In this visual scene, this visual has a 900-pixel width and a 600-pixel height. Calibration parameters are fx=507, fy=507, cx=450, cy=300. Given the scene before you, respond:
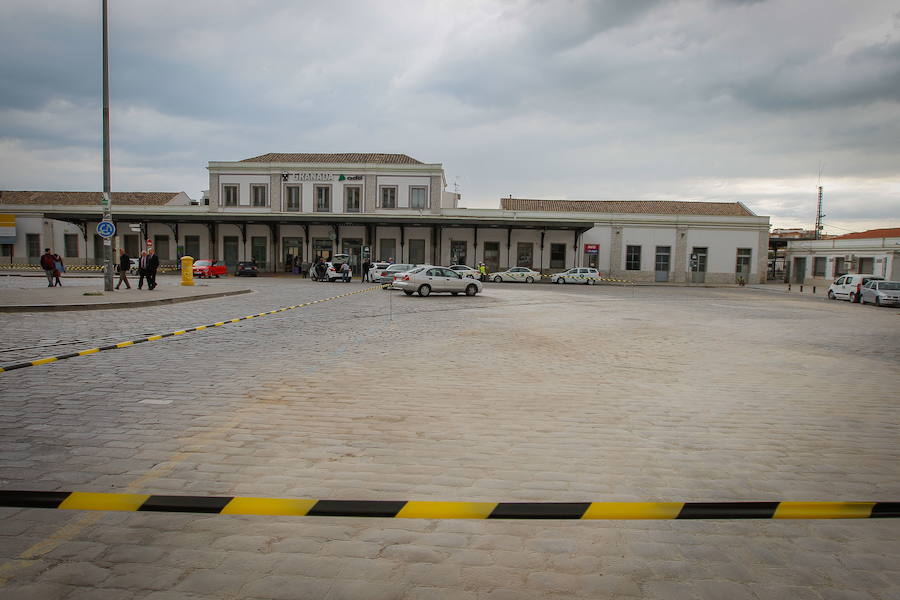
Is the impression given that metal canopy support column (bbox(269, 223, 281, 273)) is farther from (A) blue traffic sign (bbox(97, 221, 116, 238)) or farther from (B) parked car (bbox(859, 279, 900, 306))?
(B) parked car (bbox(859, 279, 900, 306))

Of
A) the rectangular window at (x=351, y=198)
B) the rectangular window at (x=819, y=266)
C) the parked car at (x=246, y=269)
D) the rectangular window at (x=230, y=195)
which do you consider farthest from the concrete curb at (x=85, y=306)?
the rectangular window at (x=819, y=266)

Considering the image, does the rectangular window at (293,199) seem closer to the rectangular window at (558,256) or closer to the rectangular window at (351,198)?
the rectangular window at (351,198)

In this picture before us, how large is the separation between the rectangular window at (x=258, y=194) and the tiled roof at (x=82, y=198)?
12.1m

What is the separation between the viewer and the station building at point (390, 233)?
44.4 m

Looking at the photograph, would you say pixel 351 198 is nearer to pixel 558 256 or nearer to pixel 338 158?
pixel 338 158

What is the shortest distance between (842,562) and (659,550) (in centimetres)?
100

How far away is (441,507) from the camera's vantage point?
335 cm

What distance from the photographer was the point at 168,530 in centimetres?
306

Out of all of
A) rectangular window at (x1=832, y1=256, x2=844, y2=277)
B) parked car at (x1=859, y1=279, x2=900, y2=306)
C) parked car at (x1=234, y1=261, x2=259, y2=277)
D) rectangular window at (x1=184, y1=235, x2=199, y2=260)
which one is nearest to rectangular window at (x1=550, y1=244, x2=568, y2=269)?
parked car at (x1=859, y1=279, x2=900, y2=306)

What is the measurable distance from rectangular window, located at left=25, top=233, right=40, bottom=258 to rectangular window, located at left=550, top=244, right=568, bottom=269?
1816 inches

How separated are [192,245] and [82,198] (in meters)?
15.8

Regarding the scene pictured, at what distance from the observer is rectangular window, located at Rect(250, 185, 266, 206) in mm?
45250

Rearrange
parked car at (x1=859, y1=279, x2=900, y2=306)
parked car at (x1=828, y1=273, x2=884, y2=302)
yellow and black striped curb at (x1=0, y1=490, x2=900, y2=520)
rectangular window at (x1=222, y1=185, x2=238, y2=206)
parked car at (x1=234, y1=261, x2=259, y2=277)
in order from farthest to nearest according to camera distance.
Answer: rectangular window at (x1=222, y1=185, x2=238, y2=206)
parked car at (x1=234, y1=261, x2=259, y2=277)
parked car at (x1=828, y1=273, x2=884, y2=302)
parked car at (x1=859, y1=279, x2=900, y2=306)
yellow and black striped curb at (x1=0, y1=490, x2=900, y2=520)

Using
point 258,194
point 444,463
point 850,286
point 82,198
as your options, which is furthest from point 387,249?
point 444,463
